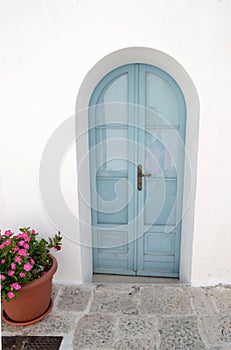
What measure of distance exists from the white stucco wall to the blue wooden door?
38 cm

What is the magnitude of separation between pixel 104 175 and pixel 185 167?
75 cm

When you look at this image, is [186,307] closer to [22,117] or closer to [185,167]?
[185,167]

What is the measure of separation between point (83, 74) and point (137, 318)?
6.20 feet

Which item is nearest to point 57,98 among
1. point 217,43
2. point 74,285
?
point 217,43

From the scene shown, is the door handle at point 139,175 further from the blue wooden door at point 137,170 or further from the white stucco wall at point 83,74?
the white stucco wall at point 83,74

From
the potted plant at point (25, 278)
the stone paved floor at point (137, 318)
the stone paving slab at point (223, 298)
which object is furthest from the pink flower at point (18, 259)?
the stone paving slab at point (223, 298)

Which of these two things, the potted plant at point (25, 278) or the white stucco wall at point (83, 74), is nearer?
the potted plant at point (25, 278)

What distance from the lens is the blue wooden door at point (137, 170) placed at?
8.75 feet

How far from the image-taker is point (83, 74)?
230 centimetres

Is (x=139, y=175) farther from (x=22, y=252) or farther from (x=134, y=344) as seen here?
(x=134, y=344)

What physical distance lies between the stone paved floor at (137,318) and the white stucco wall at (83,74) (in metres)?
0.35

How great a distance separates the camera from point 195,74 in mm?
2244

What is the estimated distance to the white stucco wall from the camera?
2.19m

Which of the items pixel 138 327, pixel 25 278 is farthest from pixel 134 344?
pixel 25 278
